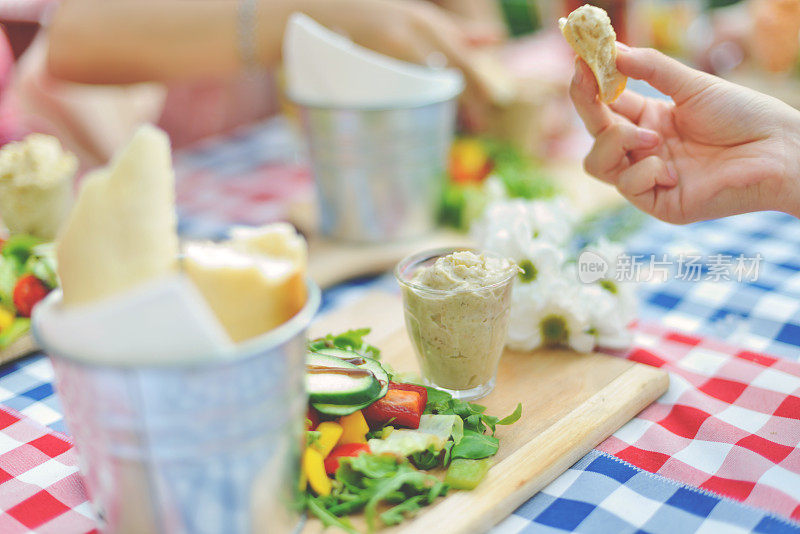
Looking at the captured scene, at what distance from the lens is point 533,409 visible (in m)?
1.07

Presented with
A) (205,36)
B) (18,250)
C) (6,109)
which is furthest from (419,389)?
(6,109)

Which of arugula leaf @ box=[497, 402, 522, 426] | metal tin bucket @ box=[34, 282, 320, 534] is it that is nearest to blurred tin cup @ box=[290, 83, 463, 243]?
arugula leaf @ box=[497, 402, 522, 426]

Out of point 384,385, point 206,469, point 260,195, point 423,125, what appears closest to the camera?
point 206,469

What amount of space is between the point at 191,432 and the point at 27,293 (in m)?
0.78

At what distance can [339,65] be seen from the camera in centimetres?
164

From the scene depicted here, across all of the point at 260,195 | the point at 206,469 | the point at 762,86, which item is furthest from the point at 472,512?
the point at 762,86

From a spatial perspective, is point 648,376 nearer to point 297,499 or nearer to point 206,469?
point 297,499

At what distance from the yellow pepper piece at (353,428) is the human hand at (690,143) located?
0.62m

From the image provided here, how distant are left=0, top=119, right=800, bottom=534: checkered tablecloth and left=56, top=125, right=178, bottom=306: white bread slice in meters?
0.35

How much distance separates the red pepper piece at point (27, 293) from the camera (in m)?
1.30

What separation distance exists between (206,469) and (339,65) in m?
1.14

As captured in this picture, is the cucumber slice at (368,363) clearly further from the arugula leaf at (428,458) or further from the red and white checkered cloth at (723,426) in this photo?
the red and white checkered cloth at (723,426)

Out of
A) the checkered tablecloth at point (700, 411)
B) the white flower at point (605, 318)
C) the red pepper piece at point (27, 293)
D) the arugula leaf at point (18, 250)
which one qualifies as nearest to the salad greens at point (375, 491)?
the checkered tablecloth at point (700, 411)

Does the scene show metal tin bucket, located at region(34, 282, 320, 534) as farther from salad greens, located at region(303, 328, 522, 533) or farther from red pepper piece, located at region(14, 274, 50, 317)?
red pepper piece, located at region(14, 274, 50, 317)
